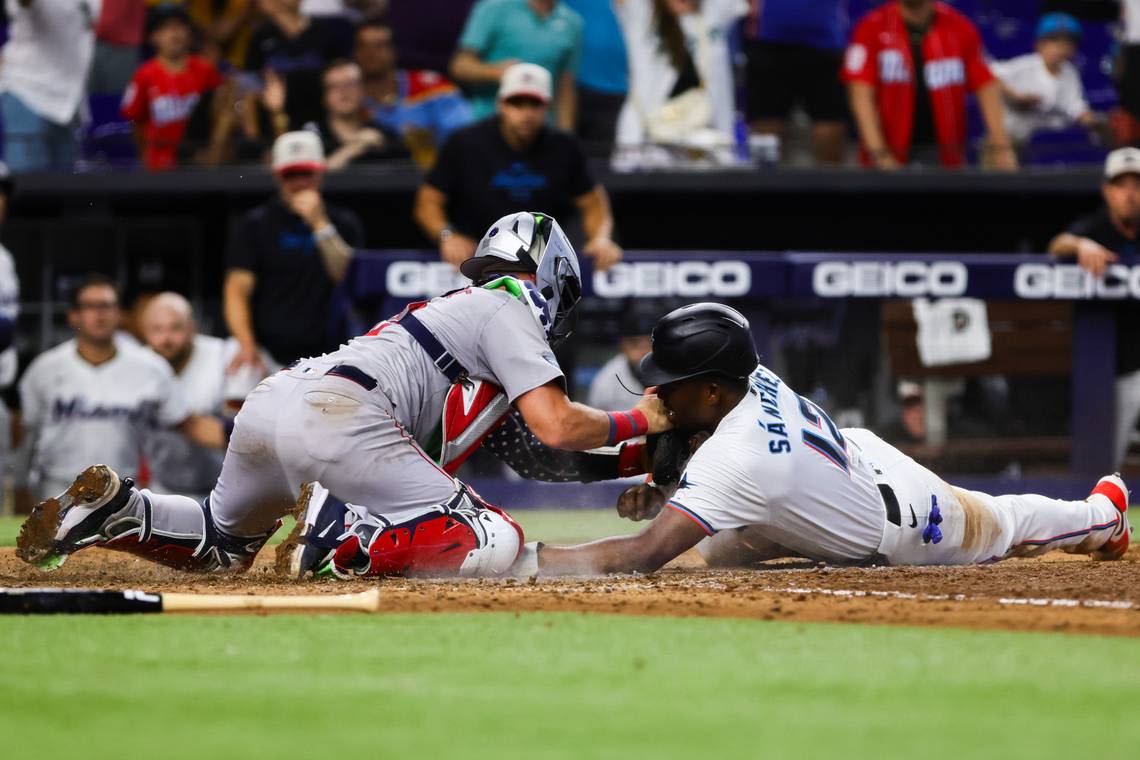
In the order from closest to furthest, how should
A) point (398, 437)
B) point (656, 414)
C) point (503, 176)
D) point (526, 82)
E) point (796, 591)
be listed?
point (796, 591) < point (398, 437) < point (656, 414) < point (526, 82) < point (503, 176)

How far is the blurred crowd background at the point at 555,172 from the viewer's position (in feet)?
29.3

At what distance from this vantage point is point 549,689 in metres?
3.25

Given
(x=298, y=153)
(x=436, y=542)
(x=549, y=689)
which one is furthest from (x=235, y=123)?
(x=549, y=689)

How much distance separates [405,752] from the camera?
8.73ft

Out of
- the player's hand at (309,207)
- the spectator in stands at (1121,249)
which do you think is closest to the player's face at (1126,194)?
the spectator in stands at (1121,249)

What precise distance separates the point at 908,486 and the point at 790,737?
2.77 metres

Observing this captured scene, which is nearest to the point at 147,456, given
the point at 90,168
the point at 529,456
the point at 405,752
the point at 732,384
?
the point at 90,168

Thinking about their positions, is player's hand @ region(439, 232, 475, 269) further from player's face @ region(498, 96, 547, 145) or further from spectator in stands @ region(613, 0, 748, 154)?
spectator in stands @ region(613, 0, 748, 154)

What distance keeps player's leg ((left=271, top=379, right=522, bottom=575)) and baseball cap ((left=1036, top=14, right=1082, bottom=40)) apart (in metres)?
7.77

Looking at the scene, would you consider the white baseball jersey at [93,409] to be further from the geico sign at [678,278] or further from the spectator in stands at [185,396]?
the geico sign at [678,278]

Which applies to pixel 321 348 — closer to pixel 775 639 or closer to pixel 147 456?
pixel 147 456

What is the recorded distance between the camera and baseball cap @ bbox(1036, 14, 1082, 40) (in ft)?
37.7

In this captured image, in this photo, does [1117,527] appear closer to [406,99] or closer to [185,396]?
[185,396]

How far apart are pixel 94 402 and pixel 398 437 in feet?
14.9
